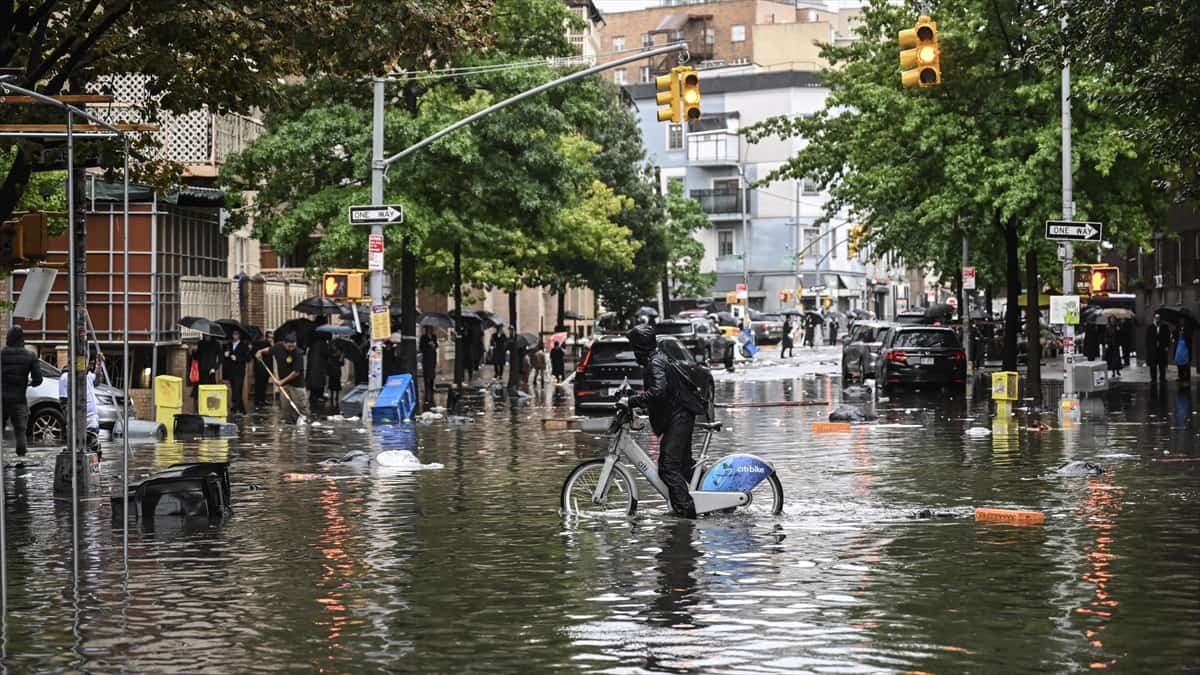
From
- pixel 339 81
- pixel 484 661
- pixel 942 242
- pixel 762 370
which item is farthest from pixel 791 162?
pixel 484 661

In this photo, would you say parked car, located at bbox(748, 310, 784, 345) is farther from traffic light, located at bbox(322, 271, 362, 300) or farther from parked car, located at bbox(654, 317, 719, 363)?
traffic light, located at bbox(322, 271, 362, 300)

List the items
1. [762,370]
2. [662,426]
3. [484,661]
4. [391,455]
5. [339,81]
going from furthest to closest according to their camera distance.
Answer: [762,370], [339,81], [391,455], [662,426], [484,661]

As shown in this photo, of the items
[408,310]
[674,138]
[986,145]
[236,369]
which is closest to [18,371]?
[236,369]

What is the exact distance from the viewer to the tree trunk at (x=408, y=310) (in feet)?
136

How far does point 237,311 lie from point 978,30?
63.5ft

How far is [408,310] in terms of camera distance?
1672 inches

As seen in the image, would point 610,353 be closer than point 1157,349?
Yes

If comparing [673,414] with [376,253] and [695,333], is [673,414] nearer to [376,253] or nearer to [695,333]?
[376,253]

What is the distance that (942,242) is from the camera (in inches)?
1949

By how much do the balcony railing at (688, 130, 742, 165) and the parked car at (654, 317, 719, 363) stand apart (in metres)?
49.6

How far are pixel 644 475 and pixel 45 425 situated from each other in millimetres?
17081

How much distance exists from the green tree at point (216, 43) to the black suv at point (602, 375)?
16.3 m

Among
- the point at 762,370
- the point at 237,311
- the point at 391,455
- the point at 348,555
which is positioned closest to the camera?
the point at 348,555

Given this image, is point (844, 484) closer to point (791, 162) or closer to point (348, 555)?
point (348, 555)
